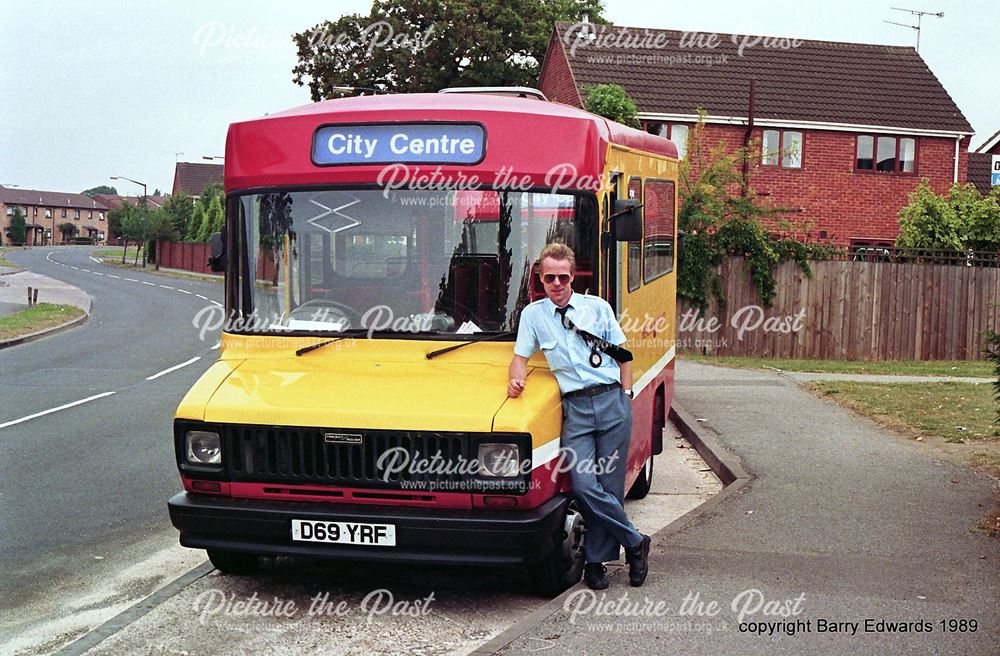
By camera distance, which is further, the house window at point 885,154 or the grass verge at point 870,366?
the house window at point 885,154

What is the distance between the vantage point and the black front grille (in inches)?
236

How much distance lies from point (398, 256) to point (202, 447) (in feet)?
4.99

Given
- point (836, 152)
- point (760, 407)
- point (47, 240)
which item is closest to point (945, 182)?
point (836, 152)

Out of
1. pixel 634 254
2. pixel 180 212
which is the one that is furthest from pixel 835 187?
pixel 180 212

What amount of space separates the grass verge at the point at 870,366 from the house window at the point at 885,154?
1312cm

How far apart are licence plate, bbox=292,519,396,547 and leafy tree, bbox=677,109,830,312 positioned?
58.4ft

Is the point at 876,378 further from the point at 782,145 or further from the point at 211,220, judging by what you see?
the point at 211,220

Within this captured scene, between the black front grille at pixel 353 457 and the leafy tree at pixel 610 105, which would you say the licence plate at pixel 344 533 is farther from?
the leafy tree at pixel 610 105

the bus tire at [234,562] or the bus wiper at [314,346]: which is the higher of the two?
the bus wiper at [314,346]

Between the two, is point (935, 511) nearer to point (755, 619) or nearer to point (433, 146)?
point (755, 619)

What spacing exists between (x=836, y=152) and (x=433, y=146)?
30.7 m

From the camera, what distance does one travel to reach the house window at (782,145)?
3512cm

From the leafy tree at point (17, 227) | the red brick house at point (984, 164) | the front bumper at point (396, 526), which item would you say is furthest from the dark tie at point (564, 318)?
the leafy tree at point (17, 227)
